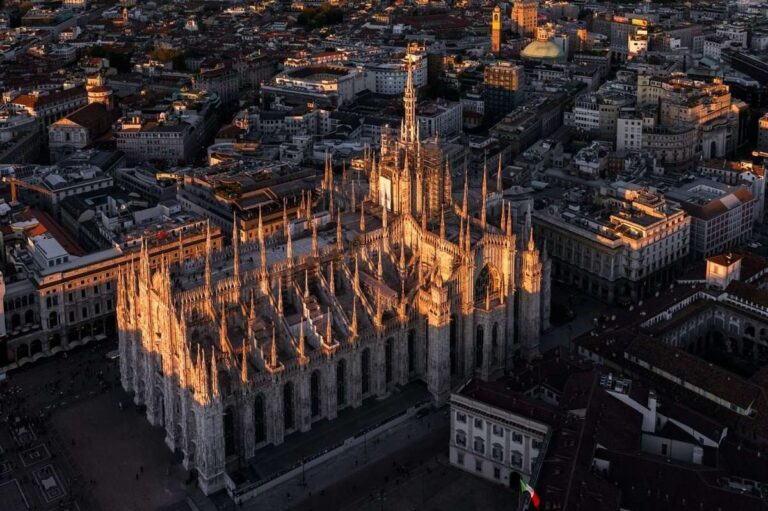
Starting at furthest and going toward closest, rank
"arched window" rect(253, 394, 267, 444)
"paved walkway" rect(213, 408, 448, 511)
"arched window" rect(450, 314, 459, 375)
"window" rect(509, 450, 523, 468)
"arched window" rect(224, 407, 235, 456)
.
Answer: "arched window" rect(450, 314, 459, 375) < "arched window" rect(253, 394, 267, 444) < "arched window" rect(224, 407, 235, 456) < "window" rect(509, 450, 523, 468) < "paved walkway" rect(213, 408, 448, 511)

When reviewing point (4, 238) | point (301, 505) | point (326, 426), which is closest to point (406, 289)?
point (326, 426)

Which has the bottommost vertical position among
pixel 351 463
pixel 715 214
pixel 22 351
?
pixel 351 463

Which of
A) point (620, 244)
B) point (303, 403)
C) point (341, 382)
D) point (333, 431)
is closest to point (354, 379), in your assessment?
point (341, 382)

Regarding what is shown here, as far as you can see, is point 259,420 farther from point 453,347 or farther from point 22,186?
point 22,186

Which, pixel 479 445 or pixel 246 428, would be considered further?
pixel 479 445

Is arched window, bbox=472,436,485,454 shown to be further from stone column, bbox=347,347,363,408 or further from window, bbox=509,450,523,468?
stone column, bbox=347,347,363,408

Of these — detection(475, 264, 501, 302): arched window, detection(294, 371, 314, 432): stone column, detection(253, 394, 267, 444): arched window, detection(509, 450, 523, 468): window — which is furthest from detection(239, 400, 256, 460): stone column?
detection(475, 264, 501, 302): arched window
